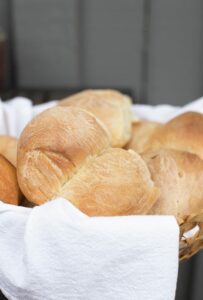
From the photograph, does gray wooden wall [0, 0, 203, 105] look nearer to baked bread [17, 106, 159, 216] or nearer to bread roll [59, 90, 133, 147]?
bread roll [59, 90, 133, 147]

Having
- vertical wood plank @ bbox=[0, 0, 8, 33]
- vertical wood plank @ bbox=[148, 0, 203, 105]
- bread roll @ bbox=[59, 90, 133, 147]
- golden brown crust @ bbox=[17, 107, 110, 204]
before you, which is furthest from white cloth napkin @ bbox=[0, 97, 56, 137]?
vertical wood plank @ bbox=[0, 0, 8, 33]

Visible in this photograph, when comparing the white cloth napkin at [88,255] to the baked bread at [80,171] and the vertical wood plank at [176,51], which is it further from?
the vertical wood plank at [176,51]

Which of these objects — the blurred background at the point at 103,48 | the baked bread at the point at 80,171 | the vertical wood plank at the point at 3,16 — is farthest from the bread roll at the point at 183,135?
the vertical wood plank at the point at 3,16

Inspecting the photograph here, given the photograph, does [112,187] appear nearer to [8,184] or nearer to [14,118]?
[8,184]

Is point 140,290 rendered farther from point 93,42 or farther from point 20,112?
point 93,42

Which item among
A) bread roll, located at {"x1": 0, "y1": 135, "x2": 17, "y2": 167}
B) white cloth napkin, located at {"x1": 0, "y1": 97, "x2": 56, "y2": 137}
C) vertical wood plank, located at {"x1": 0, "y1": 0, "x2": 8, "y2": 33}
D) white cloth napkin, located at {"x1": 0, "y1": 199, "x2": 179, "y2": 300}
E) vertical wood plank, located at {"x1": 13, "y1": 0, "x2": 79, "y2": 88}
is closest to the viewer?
white cloth napkin, located at {"x1": 0, "y1": 199, "x2": 179, "y2": 300}

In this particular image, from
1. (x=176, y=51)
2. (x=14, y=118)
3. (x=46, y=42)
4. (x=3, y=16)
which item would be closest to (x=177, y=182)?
(x=14, y=118)

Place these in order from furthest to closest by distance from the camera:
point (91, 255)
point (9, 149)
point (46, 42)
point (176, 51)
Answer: point (46, 42), point (176, 51), point (9, 149), point (91, 255)
